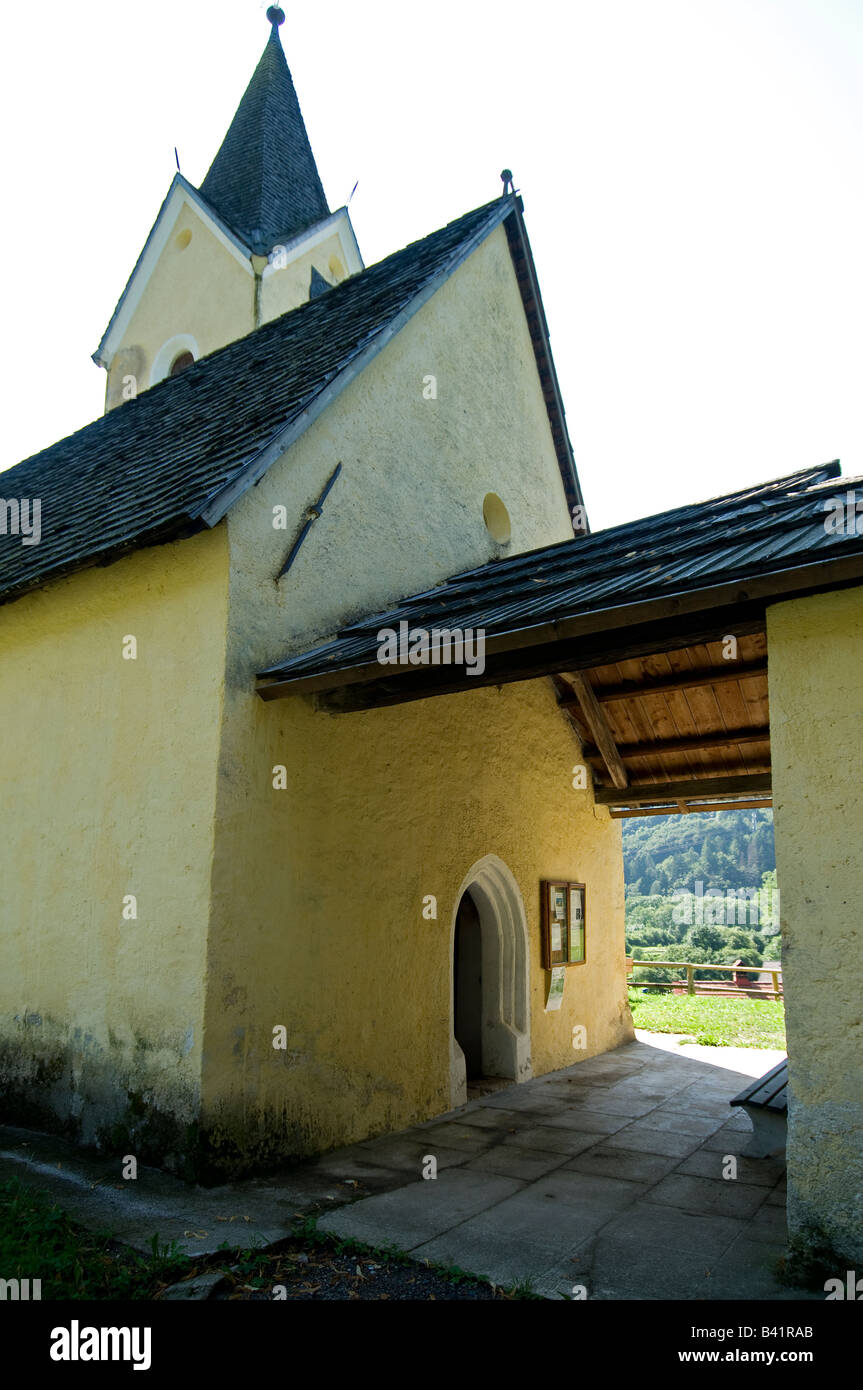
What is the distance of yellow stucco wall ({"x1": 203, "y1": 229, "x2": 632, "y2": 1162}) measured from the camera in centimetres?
563

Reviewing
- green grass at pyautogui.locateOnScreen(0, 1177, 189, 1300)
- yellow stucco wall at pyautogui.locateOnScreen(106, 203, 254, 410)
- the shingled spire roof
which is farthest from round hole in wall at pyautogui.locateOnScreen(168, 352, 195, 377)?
green grass at pyautogui.locateOnScreen(0, 1177, 189, 1300)

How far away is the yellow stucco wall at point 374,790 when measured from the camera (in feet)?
18.5

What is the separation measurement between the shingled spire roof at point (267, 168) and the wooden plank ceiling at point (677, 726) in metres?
9.72

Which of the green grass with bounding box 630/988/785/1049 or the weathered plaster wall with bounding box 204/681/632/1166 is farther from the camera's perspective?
the green grass with bounding box 630/988/785/1049

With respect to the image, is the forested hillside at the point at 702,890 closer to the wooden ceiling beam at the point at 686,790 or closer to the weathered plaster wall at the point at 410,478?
the wooden ceiling beam at the point at 686,790

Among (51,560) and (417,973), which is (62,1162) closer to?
(417,973)

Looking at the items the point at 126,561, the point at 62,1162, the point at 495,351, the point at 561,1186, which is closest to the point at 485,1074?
the point at 561,1186

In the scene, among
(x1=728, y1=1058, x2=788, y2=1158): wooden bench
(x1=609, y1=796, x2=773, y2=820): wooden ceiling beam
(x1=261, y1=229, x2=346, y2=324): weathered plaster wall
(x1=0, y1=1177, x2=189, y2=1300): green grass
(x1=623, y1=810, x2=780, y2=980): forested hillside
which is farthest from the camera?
(x1=623, y1=810, x2=780, y2=980): forested hillside

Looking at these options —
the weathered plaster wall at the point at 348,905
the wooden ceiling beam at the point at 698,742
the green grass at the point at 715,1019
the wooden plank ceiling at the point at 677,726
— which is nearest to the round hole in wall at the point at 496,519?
the wooden plank ceiling at the point at 677,726

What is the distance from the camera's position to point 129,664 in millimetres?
6383

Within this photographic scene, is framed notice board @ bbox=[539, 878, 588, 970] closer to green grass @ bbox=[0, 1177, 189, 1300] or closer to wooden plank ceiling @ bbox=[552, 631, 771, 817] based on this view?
wooden plank ceiling @ bbox=[552, 631, 771, 817]

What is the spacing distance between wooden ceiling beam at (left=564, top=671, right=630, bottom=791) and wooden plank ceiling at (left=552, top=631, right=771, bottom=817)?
12 millimetres

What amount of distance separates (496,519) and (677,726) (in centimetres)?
303

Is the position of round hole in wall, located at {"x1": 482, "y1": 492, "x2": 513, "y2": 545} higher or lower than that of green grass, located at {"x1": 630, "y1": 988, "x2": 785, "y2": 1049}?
higher
